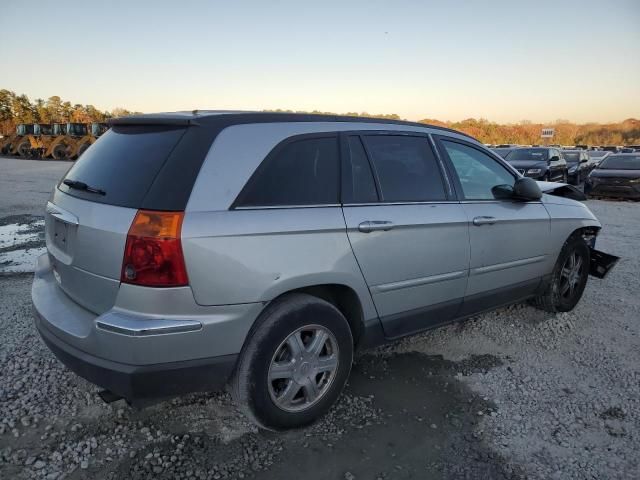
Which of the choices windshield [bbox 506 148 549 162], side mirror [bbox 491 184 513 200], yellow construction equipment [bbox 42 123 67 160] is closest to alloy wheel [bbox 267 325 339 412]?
side mirror [bbox 491 184 513 200]

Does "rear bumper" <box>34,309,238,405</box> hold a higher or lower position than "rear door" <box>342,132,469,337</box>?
lower

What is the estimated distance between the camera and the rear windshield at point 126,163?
230 centimetres

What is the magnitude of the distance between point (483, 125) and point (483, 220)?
59.2 m

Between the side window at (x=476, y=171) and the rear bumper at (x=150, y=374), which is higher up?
the side window at (x=476, y=171)

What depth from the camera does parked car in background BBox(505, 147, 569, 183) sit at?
50.2 feet

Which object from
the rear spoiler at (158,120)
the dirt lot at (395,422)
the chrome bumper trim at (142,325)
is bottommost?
the dirt lot at (395,422)

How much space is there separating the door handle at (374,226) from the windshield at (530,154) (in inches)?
598

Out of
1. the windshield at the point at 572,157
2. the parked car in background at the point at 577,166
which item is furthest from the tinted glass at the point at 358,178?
the windshield at the point at 572,157

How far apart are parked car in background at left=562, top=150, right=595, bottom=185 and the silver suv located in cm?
1784

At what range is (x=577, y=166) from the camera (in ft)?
63.1

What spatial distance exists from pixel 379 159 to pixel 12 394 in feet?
8.94

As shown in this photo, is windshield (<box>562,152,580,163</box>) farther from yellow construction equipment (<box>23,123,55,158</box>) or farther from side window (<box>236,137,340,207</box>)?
yellow construction equipment (<box>23,123,55,158</box>)

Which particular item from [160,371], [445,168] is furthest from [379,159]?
[160,371]

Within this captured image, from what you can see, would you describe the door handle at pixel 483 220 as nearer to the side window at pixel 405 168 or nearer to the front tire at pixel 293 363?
the side window at pixel 405 168
